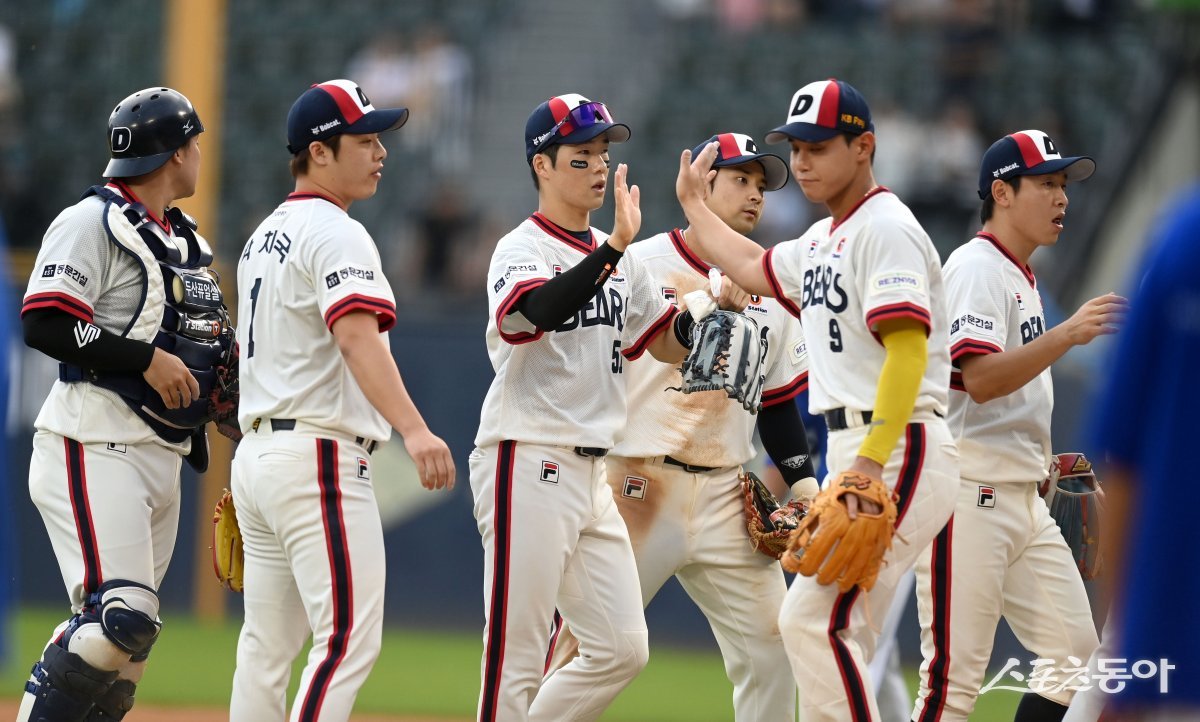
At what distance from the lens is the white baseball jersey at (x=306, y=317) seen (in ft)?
15.2

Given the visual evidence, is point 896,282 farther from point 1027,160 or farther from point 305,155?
point 305,155

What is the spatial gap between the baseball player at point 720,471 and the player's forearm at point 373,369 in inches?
45.6

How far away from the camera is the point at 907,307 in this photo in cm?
424

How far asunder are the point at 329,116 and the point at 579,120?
2.77 feet

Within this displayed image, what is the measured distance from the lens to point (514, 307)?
485 cm

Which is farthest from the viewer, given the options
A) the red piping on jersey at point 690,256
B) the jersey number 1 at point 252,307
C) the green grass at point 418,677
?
the green grass at point 418,677

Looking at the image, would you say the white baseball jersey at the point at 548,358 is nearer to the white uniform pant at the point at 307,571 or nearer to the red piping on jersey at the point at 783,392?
the white uniform pant at the point at 307,571

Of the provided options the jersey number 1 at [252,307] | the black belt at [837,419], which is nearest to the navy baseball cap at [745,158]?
the black belt at [837,419]

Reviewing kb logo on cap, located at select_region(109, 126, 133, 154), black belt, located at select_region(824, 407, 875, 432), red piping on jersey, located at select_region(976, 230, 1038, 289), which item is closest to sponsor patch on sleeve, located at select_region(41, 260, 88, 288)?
kb logo on cap, located at select_region(109, 126, 133, 154)

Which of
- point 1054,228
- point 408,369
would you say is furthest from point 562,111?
point 408,369

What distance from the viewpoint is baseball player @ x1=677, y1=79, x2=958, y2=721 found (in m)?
4.26

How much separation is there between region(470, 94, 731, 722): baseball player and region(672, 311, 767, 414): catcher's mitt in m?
0.12

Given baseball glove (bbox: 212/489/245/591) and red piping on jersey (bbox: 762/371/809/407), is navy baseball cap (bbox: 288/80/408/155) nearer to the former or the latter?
baseball glove (bbox: 212/489/245/591)

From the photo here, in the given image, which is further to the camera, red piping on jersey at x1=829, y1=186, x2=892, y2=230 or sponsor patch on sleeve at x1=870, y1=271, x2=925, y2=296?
red piping on jersey at x1=829, y1=186, x2=892, y2=230
